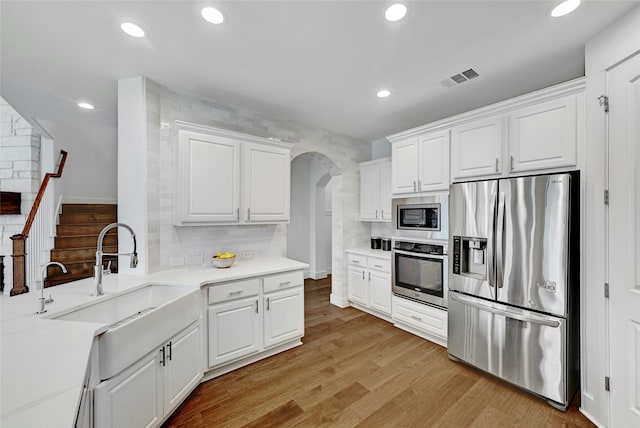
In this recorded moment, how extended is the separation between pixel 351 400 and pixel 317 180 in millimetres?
4270

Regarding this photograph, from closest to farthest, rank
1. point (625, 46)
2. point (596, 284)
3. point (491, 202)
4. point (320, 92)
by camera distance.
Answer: point (625, 46) < point (596, 284) < point (491, 202) < point (320, 92)

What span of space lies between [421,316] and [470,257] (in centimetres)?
101

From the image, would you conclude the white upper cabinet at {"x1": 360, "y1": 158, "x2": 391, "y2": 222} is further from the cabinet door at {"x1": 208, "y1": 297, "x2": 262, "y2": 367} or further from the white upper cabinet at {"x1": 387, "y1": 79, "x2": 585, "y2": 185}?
the cabinet door at {"x1": 208, "y1": 297, "x2": 262, "y2": 367}

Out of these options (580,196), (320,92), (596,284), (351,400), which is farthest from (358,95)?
(351,400)

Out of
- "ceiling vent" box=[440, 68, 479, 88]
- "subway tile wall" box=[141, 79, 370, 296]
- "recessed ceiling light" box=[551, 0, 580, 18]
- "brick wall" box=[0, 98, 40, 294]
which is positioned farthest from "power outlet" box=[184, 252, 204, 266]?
"recessed ceiling light" box=[551, 0, 580, 18]

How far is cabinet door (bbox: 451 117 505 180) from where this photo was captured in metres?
2.38

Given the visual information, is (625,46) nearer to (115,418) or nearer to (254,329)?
(254,329)

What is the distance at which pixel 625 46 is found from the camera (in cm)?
163

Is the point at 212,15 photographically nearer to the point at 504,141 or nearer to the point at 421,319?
the point at 504,141

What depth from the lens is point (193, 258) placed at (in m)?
2.74

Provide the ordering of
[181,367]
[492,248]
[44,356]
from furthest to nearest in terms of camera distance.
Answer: [492,248] → [181,367] → [44,356]

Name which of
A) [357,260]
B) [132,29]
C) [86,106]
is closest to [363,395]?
[357,260]

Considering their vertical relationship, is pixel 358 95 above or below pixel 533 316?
above

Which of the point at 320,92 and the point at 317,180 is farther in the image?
the point at 317,180
